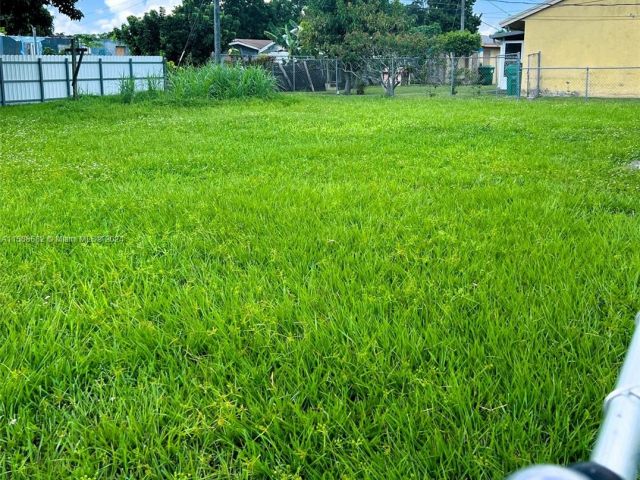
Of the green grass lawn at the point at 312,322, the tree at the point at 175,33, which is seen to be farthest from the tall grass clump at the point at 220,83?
the tree at the point at 175,33

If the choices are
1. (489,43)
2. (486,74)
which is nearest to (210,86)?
(486,74)

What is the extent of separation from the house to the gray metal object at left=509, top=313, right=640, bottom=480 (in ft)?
74.3

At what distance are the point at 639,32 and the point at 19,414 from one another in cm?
2450

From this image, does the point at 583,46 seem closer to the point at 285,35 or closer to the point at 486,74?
the point at 486,74

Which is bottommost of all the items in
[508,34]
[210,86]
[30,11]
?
[210,86]

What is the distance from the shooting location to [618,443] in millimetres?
553

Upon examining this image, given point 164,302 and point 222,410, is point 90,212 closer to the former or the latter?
point 164,302

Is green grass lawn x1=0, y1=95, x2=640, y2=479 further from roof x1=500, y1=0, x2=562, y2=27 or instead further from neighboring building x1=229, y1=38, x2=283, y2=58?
neighboring building x1=229, y1=38, x2=283, y2=58

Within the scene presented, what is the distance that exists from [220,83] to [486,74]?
59.8ft

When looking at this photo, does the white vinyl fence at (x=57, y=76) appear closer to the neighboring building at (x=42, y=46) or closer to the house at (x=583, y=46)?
the neighboring building at (x=42, y=46)

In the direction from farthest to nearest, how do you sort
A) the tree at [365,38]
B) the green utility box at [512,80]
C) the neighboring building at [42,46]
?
1. the neighboring building at [42,46]
2. the tree at [365,38]
3. the green utility box at [512,80]

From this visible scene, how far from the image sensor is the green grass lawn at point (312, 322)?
1.77m

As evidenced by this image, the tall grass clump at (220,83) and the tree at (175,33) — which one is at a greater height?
the tree at (175,33)

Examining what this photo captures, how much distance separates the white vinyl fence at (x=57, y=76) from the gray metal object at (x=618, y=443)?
785 inches
